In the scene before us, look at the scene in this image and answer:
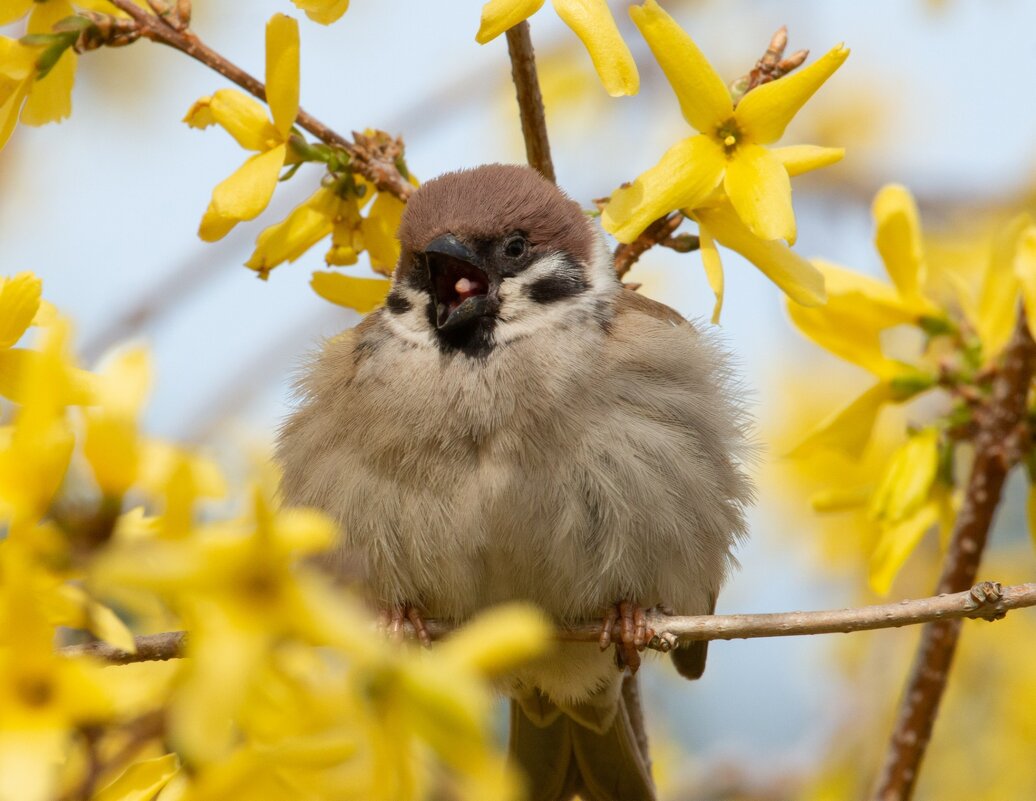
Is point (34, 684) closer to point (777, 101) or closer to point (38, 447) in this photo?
point (38, 447)

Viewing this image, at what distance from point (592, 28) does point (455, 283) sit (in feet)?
3.28

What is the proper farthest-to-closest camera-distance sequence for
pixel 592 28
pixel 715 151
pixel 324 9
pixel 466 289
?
1. pixel 466 289
2. pixel 715 151
3. pixel 324 9
4. pixel 592 28

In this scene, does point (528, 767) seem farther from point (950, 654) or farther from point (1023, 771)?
point (1023, 771)

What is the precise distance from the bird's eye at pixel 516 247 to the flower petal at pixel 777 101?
2.70 ft

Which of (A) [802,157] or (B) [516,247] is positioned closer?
(A) [802,157]

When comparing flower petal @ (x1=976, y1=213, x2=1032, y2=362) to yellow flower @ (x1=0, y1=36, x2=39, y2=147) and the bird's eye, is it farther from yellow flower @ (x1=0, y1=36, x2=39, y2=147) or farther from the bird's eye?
yellow flower @ (x1=0, y1=36, x2=39, y2=147)

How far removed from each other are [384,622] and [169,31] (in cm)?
122

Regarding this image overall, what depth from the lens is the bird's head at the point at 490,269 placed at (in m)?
2.70

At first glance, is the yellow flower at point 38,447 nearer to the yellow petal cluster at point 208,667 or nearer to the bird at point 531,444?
the yellow petal cluster at point 208,667

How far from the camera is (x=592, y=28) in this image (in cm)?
187

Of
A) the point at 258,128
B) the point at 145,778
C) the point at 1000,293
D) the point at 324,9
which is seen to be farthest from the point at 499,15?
the point at 1000,293

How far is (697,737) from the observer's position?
525 centimetres

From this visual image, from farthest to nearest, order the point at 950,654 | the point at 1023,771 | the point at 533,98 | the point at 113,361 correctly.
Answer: the point at 1023,771
the point at 950,654
the point at 533,98
the point at 113,361

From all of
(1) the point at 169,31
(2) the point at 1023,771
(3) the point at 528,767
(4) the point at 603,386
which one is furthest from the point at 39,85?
(2) the point at 1023,771
